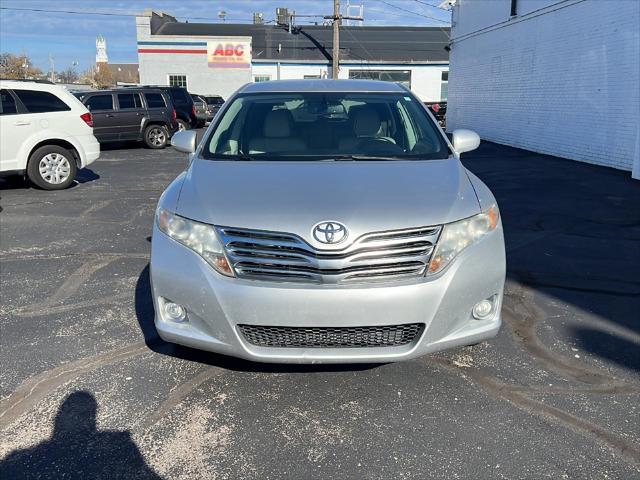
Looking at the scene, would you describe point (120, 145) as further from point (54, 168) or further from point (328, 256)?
point (328, 256)

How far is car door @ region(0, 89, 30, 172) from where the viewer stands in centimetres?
966

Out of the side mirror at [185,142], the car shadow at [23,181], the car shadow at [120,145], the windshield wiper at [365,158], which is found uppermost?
the side mirror at [185,142]

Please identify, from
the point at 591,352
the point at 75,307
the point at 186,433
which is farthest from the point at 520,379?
the point at 75,307

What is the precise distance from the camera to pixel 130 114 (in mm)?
17969

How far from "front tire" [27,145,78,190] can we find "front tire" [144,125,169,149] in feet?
27.2

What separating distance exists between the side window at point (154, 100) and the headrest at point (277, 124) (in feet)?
49.0

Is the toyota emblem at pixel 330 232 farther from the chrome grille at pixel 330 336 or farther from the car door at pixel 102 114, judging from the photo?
the car door at pixel 102 114

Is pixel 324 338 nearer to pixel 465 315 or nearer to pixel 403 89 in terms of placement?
pixel 465 315

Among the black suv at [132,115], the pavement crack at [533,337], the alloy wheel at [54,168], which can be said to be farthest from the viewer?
the black suv at [132,115]

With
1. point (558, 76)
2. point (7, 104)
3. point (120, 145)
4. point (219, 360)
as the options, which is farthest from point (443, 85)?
point (219, 360)

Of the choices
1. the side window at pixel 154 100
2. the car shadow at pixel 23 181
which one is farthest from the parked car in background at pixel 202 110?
the car shadow at pixel 23 181

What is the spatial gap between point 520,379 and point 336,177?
5.50ft

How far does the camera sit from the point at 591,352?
12.9 feet

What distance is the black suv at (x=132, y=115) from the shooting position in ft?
57.7
